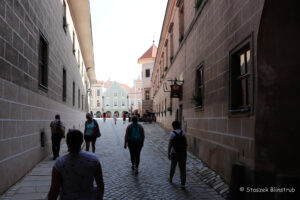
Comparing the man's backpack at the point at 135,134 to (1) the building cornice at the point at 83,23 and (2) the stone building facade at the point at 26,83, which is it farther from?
(1) the building cornice at the point at 83,23

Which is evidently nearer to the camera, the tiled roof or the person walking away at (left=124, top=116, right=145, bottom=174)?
the person walking away at (left=124, top=116, right=145, bottom=174)

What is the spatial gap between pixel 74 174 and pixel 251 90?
12.9ft

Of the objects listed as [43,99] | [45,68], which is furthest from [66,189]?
[45,68]

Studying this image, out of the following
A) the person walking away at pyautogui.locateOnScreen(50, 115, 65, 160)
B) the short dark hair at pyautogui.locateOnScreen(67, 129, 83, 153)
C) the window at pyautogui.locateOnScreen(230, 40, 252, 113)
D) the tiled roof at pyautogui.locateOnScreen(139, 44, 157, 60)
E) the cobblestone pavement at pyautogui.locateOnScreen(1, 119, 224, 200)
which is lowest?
the cobblestone pavement at pyautogui.locateOnScreen(1, 119, 224, 200)

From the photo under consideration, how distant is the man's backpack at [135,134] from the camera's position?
24.7 feet

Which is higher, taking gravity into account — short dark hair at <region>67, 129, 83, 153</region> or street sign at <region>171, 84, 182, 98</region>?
street sign at <region>171, 84, 182, 98</region>

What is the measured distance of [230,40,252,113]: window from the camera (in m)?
6.04

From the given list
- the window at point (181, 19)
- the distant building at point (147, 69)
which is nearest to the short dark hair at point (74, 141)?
the window at point (181, 19)

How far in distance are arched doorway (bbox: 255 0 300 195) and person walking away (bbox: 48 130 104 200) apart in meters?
3.37

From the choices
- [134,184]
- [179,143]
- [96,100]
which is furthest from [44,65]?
[96,100]

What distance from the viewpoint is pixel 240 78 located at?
6305mm

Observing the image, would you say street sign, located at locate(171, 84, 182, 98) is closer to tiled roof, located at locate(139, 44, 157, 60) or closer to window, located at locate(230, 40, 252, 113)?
window, located at locate(230, 40, 252, 113)

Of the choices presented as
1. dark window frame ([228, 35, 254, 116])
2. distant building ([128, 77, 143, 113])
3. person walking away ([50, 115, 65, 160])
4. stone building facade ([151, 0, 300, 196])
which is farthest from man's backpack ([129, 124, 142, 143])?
distant building ([128, 77, 143, 113])

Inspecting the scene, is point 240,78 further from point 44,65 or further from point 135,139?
point 44,65
